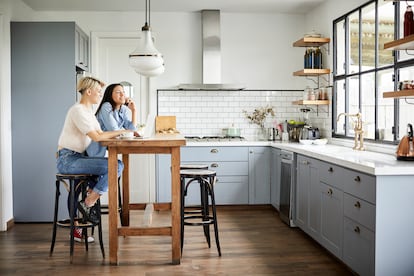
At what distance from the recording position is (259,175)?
6582 millimetres

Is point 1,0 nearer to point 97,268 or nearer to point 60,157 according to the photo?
point 60,157

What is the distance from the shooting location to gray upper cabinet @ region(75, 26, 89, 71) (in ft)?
19.5

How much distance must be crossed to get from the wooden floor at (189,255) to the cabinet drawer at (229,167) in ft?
3.15

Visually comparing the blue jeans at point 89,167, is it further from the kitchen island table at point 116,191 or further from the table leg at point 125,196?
the table leg at point 125,196

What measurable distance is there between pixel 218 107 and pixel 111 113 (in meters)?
2.63

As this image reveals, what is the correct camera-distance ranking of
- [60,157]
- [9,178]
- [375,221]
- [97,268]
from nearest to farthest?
[375,221] < [97,268] < [60,157] < [9,178]

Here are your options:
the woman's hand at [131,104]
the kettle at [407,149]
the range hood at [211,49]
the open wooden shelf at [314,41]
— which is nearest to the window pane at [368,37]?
the open wooden shelf at [314,41]

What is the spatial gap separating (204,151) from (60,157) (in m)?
2.38

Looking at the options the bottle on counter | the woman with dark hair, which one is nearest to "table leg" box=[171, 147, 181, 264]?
the woman with dark hair

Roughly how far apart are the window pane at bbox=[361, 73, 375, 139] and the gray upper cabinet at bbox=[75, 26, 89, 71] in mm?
3204

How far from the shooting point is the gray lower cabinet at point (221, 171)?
6527mm

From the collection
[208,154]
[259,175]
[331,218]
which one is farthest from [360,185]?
[208,154]

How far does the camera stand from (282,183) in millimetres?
5918

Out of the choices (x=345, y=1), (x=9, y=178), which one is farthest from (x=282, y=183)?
(x=9, y=178)
